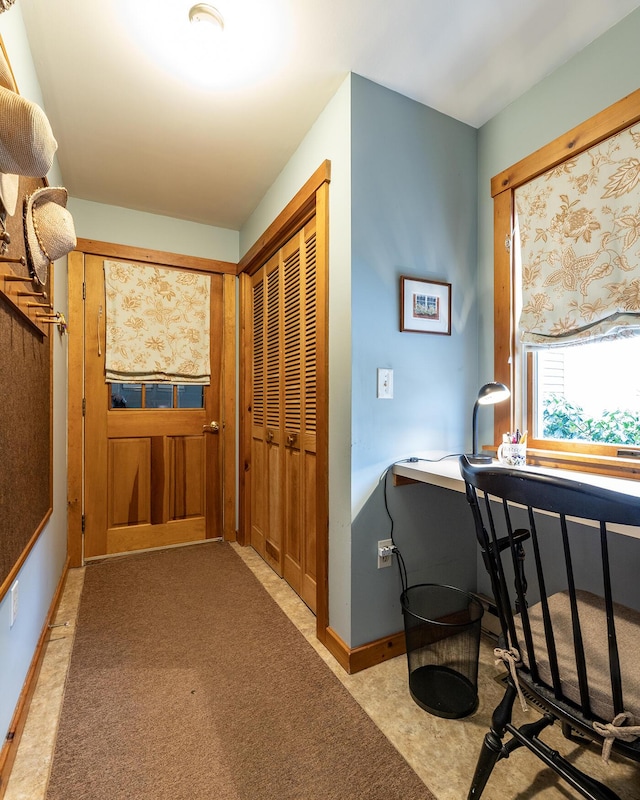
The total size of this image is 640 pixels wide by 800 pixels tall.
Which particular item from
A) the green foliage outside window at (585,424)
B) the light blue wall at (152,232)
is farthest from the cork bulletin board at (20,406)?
the green foliage outside window at (585,424)

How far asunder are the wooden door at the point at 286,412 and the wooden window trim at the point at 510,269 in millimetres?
880

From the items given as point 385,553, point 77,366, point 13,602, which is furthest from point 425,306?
point 77,366

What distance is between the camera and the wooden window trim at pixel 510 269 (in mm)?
1430

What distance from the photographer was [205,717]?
141 centimetres

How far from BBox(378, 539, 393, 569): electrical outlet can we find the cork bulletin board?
1306 mm

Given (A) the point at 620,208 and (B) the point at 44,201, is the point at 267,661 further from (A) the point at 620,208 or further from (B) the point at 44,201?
(A) the point at 620,208

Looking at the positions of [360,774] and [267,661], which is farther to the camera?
[267,661]

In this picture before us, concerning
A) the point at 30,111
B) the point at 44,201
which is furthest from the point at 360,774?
the point at 44,201

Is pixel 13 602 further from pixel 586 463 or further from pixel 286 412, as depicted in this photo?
pixel 586 463

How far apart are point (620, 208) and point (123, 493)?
10.4 feet

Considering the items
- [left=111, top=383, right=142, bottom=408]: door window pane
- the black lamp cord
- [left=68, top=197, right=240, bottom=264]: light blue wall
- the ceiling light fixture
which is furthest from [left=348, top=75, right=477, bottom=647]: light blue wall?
[left=111, top=383, right=142, bottom=408]: door window pane

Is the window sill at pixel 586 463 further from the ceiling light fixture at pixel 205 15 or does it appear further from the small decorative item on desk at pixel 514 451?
the ceiling light fixture at pixel 205 15

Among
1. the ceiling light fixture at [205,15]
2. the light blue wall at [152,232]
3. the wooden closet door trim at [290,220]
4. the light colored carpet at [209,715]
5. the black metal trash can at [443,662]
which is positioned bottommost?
the light colored carpet at [209,715]

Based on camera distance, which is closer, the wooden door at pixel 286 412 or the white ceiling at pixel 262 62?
the white ceiling at pixel 262 62
